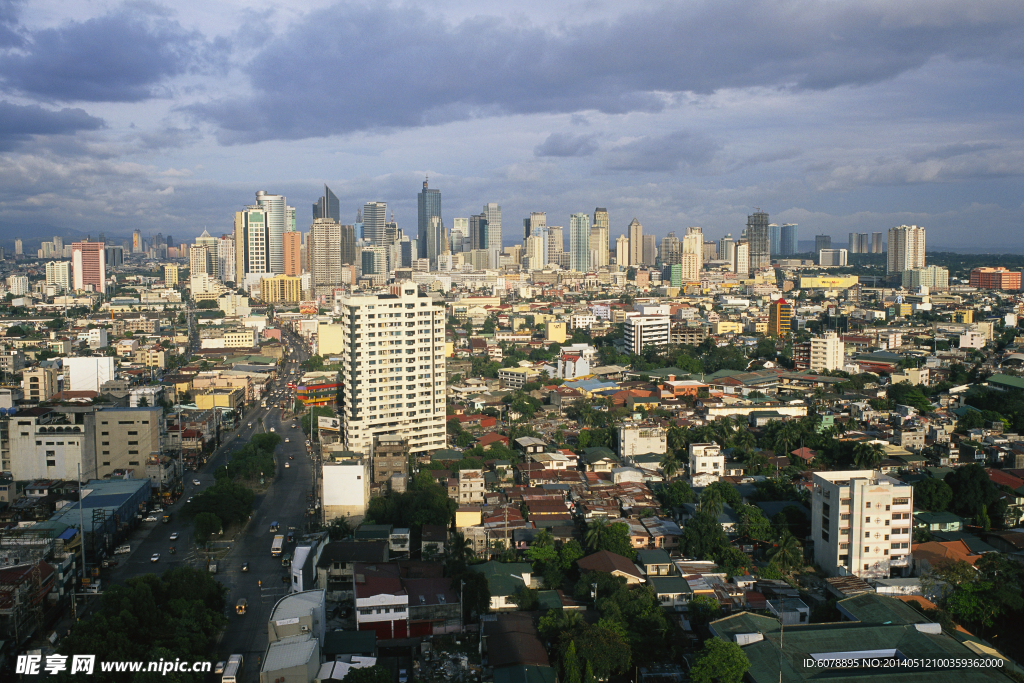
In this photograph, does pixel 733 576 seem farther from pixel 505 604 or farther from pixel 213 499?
pixel 213 499

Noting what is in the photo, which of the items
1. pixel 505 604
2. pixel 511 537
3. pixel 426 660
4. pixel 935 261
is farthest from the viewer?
pixel 935 261

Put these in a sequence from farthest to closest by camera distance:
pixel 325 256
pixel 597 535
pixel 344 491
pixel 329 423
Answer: pixel 325 256, pixel 329 423, pixel 344 491, pixel 597 535

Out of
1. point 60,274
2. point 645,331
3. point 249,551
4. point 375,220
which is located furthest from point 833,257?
point 249,551

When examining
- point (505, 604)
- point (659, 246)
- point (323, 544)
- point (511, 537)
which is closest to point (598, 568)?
point (505, 604)

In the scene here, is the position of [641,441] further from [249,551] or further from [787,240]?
[787,240]

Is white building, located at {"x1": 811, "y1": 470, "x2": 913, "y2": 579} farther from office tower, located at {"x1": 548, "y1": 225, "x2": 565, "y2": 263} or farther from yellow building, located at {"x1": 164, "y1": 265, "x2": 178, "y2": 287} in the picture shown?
office tower, located at {"x1": 548, "y1": 225, "x2": 565, "y2": 263}

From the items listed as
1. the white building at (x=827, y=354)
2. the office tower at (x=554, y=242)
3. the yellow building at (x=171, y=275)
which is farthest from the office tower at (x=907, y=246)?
the yellow building at (x=171, y=275)

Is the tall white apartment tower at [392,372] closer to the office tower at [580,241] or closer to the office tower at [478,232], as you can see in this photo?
the office tower at [580,241]
